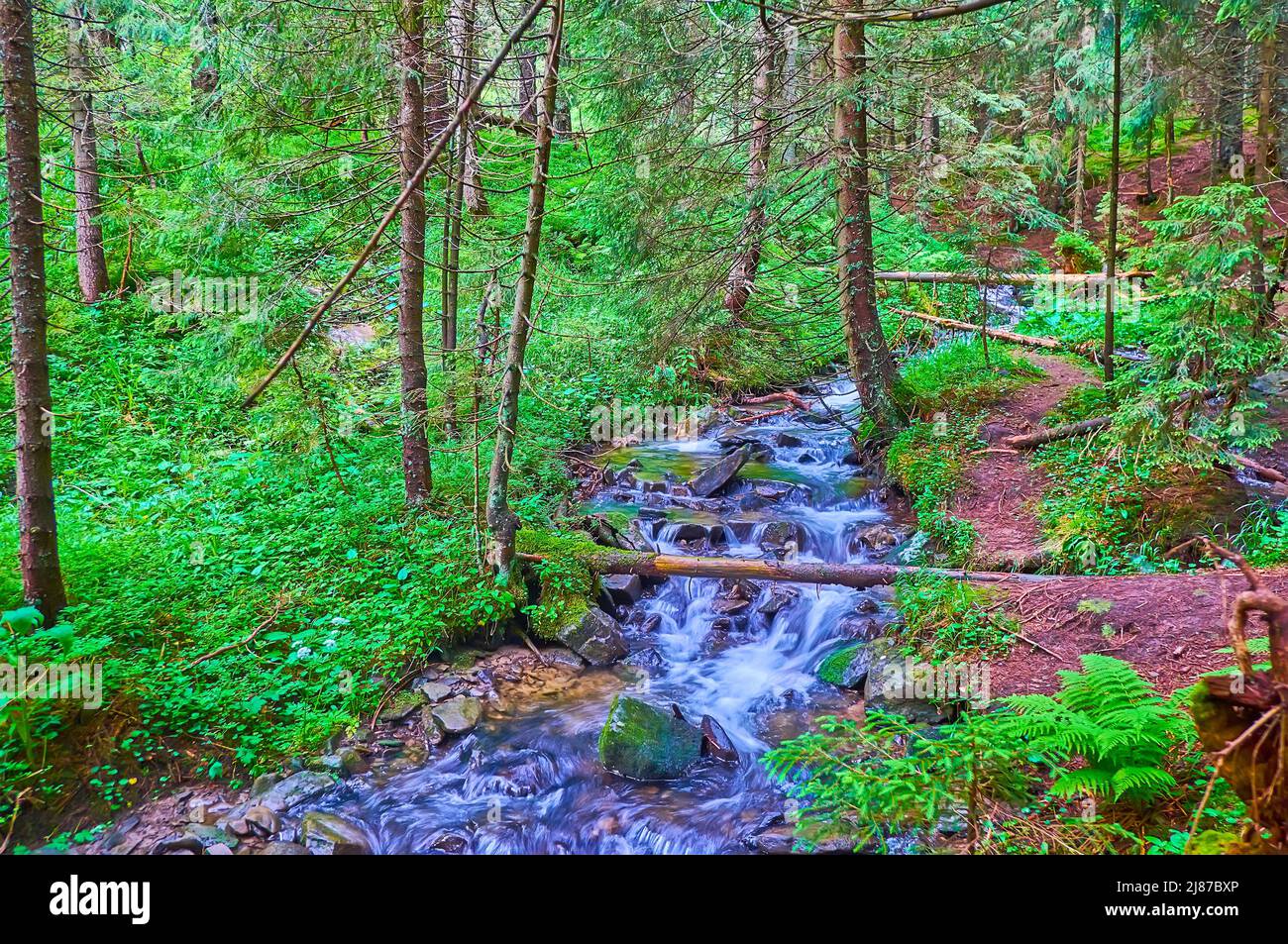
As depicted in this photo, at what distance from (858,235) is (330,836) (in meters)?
9.74

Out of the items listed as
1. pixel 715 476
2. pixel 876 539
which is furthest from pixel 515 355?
pixel 876 539

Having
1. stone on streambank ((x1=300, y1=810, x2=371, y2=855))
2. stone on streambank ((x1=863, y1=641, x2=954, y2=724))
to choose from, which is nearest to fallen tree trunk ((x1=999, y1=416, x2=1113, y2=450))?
stone on streambank ((x1=863, y1=641, x2=954, y2=724))

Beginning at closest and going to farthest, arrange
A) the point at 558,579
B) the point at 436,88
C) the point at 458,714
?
the point at 458,714 → the point at 436,88 → the point at 558,579

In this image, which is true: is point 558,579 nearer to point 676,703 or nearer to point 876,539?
point 676,703

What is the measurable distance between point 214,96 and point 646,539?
702cm

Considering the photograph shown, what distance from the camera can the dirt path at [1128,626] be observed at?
20.3 ft

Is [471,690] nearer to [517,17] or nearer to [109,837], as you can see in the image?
[109,837]

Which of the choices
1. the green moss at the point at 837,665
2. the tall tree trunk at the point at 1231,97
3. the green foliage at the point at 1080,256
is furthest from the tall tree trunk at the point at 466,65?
the green foliage at the point at 1080,256

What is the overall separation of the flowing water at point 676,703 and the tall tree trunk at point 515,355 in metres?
1.61

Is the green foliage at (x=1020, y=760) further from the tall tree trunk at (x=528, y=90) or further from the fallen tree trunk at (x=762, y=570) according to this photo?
the tall tree trunk at (x=528, y=90)

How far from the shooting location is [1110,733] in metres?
4.72

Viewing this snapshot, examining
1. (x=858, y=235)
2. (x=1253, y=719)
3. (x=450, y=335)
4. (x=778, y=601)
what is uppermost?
(x=858, y=235)
